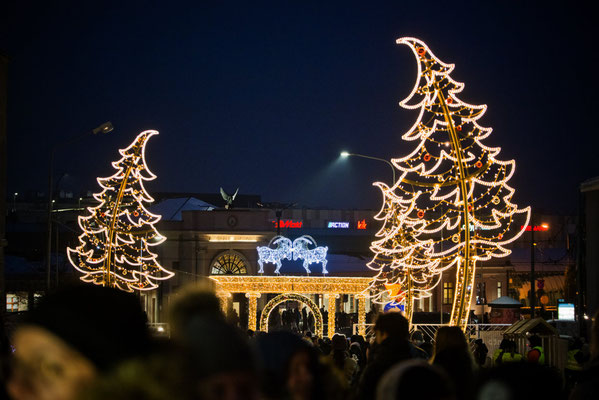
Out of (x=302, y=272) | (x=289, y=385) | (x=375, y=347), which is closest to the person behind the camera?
(x=289, y=385)

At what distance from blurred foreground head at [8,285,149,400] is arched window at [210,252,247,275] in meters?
64.9

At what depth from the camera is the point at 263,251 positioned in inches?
1500

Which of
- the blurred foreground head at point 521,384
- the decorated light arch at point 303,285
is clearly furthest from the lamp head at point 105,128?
the blurred foreground head at point 521,384

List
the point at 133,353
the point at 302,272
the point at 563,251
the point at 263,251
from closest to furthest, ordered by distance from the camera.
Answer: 1. the point at 133,353
2. the point at 263,251
3. the point at 302,272
4. the point at 563,251

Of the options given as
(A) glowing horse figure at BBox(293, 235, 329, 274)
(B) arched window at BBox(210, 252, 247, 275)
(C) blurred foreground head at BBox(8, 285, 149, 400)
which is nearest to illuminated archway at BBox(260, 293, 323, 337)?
(A) glowing horse figure at BBox(293, 235, 329, 274)

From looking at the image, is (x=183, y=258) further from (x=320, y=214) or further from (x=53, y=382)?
(x=53, y=382)

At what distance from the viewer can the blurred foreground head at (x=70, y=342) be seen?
8.04 feet

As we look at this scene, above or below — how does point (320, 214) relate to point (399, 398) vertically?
above

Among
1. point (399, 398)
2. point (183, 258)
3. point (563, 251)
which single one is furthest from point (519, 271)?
point (399, 398)

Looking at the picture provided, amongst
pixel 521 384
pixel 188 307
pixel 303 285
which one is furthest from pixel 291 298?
pixel 188 307

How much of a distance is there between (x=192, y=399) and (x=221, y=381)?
0.27 feet

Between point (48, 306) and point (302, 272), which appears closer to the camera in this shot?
point (48, 306)

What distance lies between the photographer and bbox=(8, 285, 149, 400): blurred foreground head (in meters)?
2.45

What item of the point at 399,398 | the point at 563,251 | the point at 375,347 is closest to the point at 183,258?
the point at 563,251
